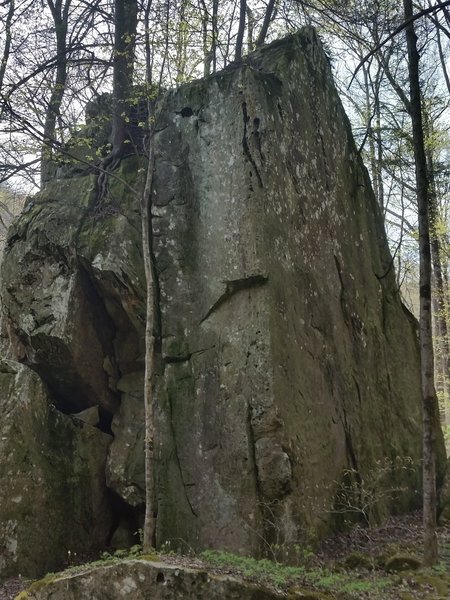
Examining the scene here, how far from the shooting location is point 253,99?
9266mm

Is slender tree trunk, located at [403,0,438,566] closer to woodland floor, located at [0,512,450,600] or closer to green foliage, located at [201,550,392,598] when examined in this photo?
woodland floor, located at [0,512,450,600]

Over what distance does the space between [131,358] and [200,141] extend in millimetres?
4132

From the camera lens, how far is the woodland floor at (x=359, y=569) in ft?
18.0

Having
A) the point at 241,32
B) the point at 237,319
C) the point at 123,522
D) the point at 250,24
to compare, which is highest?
the point at 250,24

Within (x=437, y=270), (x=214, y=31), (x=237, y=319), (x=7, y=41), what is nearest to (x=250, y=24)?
(x=214, y=31)

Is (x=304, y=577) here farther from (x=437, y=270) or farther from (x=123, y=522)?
(x=437, y=270)

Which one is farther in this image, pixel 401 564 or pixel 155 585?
pixel 401 564

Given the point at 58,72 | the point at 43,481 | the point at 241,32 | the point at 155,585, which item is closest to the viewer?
the point at 155,585

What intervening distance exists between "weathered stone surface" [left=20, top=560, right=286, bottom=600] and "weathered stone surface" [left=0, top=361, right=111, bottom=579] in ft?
10.6

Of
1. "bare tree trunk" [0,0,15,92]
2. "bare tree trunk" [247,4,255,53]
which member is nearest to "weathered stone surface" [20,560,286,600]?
"bare tree trunk" [0,0,15,92]

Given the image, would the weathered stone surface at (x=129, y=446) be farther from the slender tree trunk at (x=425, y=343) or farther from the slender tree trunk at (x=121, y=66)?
the slender tree trunk at (x=121, y=66)

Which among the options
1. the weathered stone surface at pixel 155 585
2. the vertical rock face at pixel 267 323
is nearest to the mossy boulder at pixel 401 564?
the vertical rock face at pixel 267 323

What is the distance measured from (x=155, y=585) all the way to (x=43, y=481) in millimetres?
4361

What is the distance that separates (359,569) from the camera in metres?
6.78
